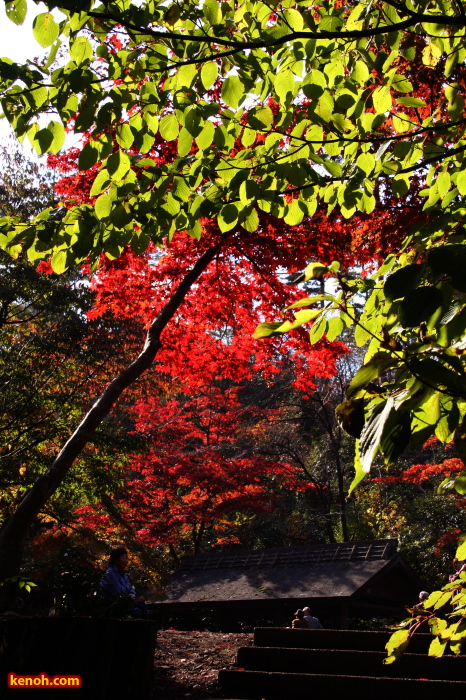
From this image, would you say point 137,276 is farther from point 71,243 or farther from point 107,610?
point 71,243

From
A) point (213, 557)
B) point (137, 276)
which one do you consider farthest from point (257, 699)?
point (213, 557)

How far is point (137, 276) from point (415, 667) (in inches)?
243

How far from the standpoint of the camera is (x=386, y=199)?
298 inches

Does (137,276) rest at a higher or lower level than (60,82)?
higher

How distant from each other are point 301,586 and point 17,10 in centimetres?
1192

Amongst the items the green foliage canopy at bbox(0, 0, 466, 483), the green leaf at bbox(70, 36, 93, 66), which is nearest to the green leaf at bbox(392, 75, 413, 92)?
the green foliage canopy at bbox(0, 0, 466, 483)

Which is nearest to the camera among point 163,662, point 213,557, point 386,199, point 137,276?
point 163,662

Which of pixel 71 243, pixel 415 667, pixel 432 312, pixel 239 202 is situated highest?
pixel 239 202

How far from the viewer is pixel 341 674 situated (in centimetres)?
536

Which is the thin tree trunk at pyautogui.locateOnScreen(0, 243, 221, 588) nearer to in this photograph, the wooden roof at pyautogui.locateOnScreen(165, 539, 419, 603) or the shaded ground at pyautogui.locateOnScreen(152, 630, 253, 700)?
the shaded ground at pyautogui.locateOnScreen(152, 630, 253, 700)

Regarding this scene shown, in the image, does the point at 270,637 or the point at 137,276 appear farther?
the point at 137,276

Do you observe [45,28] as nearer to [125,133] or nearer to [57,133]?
[57,133]

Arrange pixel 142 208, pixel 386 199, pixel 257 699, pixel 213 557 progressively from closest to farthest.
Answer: pixel 142 208
pixel 257 699
pixel 386 199
pixel 213 557

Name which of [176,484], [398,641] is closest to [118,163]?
[398,641]
